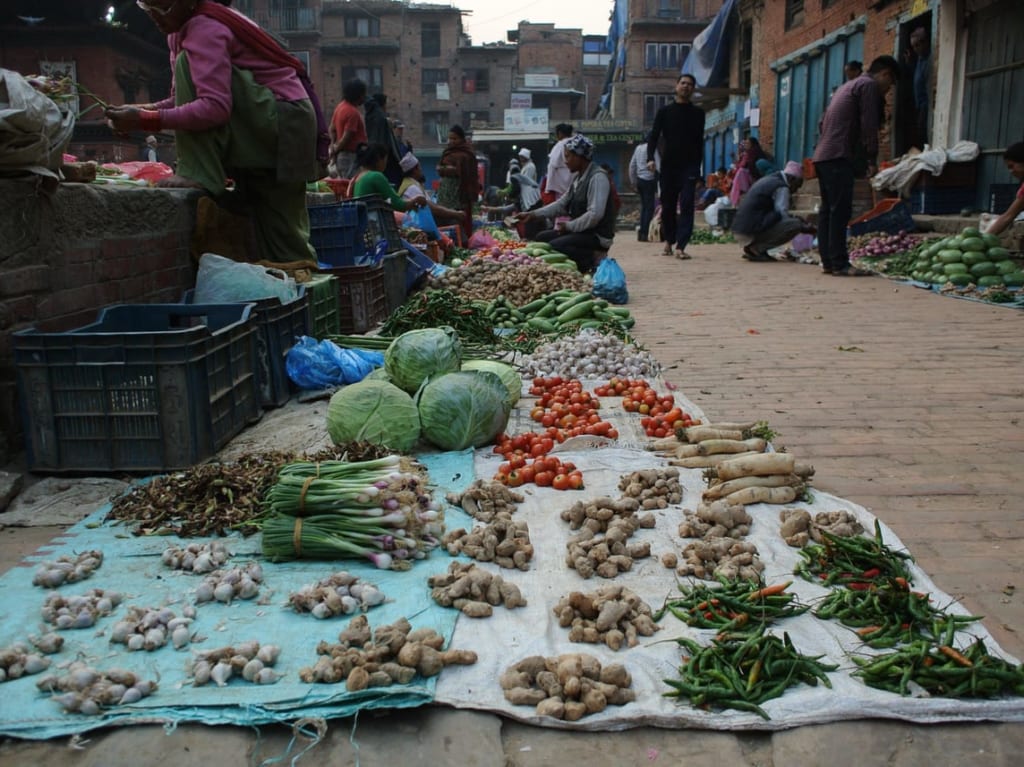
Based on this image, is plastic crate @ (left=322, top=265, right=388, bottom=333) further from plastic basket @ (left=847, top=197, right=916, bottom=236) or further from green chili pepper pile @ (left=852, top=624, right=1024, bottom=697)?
plastic basket @ (left=847, top=197, right=916, bottom=236)

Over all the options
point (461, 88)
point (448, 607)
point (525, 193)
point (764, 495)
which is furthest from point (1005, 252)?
point (461, 88)

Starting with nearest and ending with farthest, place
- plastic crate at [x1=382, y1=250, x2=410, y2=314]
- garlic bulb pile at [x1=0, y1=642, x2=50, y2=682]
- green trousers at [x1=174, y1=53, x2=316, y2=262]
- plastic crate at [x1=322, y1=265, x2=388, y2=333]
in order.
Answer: garlic bulb pile at [x1=0, y1=642, x2=50, y2=682] → green trousers at [x1=174, y1=53, x2=316, y2=262] → plastic crate at [x1=322, y1=265, x2=388, y2=333] → plastic crate at [x1=382, y1=250, x2=410, y2=314]

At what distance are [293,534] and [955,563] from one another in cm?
211

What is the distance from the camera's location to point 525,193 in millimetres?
18453

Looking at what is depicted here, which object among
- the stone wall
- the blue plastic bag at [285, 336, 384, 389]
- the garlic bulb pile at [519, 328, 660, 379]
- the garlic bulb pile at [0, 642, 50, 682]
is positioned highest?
the stone wall

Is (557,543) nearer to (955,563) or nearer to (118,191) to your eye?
(955,563)

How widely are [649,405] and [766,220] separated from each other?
9.15 meters

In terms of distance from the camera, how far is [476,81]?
174 feet

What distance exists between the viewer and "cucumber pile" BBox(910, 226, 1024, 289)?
863 cm

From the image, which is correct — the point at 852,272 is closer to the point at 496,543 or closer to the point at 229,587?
the point at 496,543

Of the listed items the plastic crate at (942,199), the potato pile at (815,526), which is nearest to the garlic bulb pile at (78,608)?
the potato pile at (815,526)

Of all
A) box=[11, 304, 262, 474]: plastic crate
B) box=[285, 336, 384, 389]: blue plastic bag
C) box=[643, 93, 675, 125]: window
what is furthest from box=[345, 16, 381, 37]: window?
box=[11, 304, 262, 474]: plastic crate

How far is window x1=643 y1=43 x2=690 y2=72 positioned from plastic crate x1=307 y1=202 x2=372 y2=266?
44058 mm

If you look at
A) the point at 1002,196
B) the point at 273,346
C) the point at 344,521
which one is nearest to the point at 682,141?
the point at 1002,196
